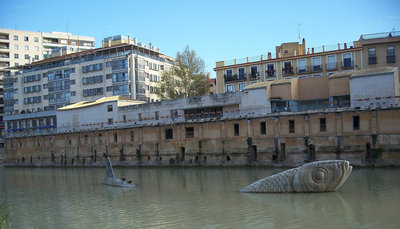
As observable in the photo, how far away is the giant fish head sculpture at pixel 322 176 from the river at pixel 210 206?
18.6 inches

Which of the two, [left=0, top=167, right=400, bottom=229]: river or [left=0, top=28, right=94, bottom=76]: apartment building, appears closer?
[left=0, top=167, right=400, bottom=229]: river

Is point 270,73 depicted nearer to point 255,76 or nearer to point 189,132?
point 255,76

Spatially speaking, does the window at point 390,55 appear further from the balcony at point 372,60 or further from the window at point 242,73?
the window at point 242,73

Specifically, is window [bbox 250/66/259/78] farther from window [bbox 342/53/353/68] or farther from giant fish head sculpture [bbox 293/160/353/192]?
giant fish head sculpture [bbox 293/160/353/192]

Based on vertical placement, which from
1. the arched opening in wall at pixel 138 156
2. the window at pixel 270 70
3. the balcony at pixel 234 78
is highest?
the window at pixel 270 70

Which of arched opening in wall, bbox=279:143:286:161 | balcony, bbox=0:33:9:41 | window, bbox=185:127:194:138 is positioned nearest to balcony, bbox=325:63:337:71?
arched opening in wall, bbox=279:143:286:161

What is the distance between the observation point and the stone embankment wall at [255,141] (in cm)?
3612

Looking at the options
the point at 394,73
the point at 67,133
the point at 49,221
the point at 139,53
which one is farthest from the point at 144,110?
the point at 49,221

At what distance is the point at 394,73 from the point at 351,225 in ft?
86.3

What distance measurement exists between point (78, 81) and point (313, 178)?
2473 inches

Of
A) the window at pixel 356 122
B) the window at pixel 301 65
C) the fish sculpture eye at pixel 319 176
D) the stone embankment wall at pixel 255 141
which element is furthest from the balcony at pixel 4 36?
the fish sculpture eye at pixel 319 176

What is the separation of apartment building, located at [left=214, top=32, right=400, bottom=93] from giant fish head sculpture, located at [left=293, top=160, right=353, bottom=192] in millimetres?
32219

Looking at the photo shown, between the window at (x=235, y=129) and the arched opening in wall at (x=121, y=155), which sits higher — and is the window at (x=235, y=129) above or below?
above

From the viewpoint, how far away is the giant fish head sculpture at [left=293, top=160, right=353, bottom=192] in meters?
22.8
